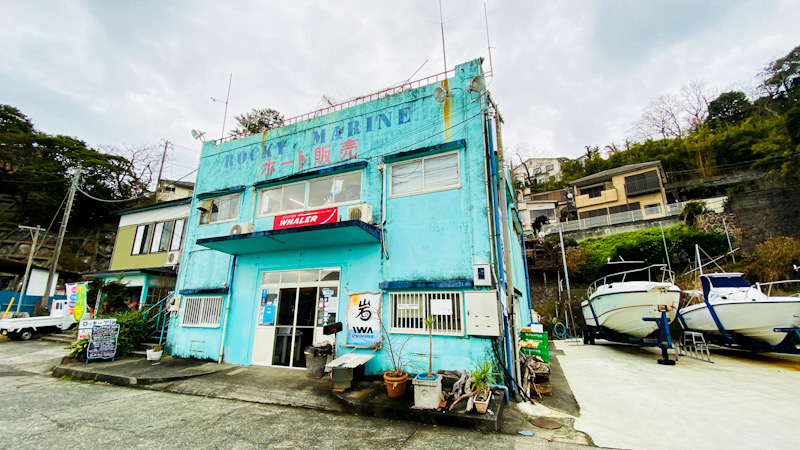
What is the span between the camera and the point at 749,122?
90.5ft

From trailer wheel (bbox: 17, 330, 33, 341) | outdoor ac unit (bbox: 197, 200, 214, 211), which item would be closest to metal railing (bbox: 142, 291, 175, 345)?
outdoor ac unit (bbox: 197, 200, 214, 211)

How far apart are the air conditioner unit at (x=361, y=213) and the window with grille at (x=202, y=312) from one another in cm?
499

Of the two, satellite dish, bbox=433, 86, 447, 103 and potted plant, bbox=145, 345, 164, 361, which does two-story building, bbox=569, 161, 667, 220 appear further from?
potted plant, bbox=145, 345, 164, 361

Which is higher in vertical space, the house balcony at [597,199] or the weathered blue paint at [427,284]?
the house balcony at [597,199]

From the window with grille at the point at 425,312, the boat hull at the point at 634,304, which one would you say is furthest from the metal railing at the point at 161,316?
the boat hull at the point at 634,304

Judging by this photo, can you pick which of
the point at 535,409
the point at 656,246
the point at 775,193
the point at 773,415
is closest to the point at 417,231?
the point at 535,409

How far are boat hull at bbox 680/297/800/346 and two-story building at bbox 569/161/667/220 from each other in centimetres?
1797

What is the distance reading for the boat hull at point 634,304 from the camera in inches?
361

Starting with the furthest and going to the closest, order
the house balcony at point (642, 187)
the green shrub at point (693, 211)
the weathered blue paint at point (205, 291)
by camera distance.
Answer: the house balcony at point (642, 187), the green shrub at point (693, 211), the weathered blue paint at point (205, 291)

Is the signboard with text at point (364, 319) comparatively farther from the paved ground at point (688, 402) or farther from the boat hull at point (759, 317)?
the boat hull at point (759, 317)

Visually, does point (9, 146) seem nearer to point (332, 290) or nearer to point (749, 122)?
point (332, 290)

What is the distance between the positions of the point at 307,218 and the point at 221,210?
12.1ft

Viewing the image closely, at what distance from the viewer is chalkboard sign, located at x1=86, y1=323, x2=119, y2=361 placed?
28.4 ft

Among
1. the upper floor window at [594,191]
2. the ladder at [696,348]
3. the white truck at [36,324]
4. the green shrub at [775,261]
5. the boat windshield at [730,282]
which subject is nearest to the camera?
the ladder at [696,348]
